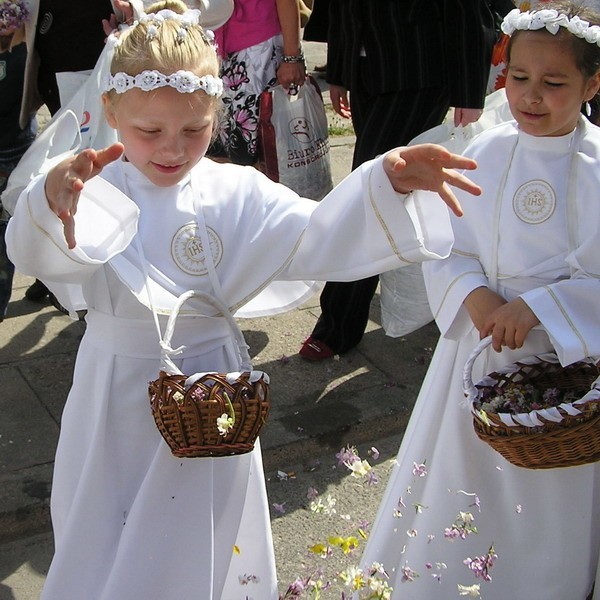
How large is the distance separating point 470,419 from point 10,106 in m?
2.72

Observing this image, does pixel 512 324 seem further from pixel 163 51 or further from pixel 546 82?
pixel 163 51

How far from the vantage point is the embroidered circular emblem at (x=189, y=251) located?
8.69ft

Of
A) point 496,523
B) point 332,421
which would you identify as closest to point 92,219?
point 496,523

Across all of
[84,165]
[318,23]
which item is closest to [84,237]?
[84,165]

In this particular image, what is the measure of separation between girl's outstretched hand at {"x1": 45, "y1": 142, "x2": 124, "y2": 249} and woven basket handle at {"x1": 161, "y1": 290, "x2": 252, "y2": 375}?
0.27 metres

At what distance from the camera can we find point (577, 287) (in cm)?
282

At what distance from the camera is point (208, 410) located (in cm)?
234

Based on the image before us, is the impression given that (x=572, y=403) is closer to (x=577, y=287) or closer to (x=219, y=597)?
(x=577, y=287)

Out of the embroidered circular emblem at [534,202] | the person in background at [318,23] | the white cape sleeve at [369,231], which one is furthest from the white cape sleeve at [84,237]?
the person in background at [318,23]

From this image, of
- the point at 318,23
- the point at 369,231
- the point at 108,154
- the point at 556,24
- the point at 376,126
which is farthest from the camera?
the point at 318,23

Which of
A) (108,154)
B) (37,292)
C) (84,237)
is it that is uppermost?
(108,154)

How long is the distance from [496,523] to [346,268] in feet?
2.96

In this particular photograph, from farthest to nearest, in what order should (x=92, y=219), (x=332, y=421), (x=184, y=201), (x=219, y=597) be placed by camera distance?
(x=332, y=421) < (x=219, y=597) < (x=184, y=201) < (x=92, y=219)

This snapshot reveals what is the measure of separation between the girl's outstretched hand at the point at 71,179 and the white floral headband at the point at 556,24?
1.18 m
